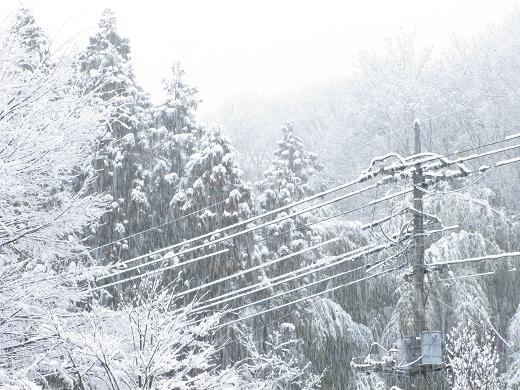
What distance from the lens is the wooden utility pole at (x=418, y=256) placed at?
31.8 ft

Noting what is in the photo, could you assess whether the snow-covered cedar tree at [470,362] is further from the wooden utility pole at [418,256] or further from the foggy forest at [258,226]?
the wooden utility pole at [418,256]

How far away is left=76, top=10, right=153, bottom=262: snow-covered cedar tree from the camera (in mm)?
20047

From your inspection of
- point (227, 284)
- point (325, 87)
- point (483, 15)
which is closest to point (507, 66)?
point (483, 15)

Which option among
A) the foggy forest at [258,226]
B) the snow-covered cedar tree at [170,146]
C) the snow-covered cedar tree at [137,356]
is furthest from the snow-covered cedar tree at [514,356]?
the snow-covered cedar tree at [137,356]

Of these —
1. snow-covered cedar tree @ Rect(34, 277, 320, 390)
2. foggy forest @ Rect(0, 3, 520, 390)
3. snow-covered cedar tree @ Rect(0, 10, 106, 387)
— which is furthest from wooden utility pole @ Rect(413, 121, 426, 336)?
snow-covered cedar tree @ Rect(0, 10, 106, 387)

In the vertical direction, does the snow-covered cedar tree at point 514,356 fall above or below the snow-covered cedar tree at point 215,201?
below

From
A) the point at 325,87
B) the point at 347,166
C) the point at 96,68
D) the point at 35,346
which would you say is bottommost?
the point at 35,346

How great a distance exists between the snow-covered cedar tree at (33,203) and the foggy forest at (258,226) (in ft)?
0.10

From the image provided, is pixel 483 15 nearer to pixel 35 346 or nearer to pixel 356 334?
pixel 356 334

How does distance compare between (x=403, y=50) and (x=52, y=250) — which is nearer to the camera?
(x=52, y=250)

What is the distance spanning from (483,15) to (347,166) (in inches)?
461

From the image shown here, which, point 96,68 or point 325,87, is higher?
point 325,87

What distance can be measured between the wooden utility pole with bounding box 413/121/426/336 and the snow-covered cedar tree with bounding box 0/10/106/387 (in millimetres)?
4649

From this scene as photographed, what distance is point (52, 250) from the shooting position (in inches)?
322
